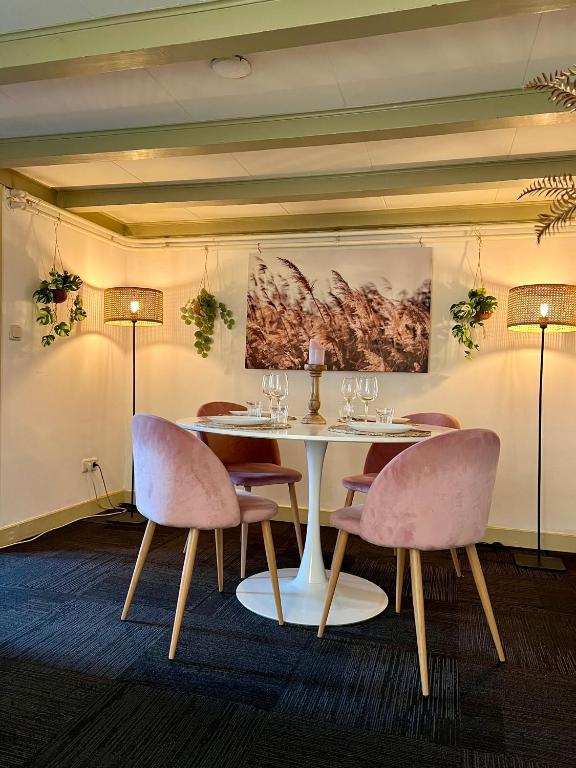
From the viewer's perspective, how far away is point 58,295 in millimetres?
3824

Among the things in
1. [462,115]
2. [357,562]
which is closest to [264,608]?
[357,562]

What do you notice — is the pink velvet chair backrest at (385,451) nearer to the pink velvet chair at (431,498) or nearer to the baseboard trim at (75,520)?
the baseboard trim at (75,520)

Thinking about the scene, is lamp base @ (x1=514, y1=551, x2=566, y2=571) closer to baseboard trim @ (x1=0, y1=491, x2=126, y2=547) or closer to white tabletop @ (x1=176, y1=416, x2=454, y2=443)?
white tabletop @ (x1=176, y1=416, x2=454, y2=443)

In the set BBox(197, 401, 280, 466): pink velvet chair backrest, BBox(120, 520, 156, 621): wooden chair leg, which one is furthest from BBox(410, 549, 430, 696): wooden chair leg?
BBox(197, 401, 280, 466): pink velvet chair backrest

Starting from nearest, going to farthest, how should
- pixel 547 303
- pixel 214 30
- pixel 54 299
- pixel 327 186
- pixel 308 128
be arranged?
1. pixel 214 30
2. pixel 308 128
3. pixel 547 303
4. pixel 327 186
5. pixel 54 299

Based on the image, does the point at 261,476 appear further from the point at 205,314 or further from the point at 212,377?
the point at 205,314

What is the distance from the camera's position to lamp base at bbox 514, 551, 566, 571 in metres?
3.43

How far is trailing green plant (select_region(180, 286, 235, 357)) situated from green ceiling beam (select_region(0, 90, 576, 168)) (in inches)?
59.1

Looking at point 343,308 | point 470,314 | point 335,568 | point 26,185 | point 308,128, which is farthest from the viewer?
point 343,308

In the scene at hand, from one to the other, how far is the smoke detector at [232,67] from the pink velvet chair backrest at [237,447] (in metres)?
1.83

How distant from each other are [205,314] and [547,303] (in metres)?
2.44

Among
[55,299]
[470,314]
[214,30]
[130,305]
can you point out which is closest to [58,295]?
[55,299]

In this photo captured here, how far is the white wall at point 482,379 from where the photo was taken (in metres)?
3.90

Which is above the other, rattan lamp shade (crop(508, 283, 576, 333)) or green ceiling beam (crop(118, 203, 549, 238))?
green ceiling beam (crop(118, 203, 549, 238))
